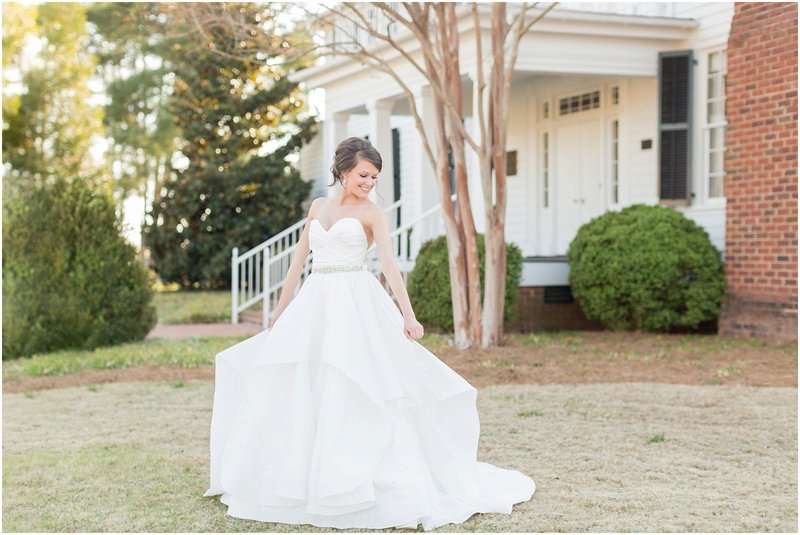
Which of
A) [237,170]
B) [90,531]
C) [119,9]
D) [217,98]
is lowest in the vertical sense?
[90,531]

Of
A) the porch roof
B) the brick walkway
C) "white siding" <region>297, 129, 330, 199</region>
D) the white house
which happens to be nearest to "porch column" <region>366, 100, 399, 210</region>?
the white house

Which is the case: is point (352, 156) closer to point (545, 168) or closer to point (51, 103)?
point (545, 168)

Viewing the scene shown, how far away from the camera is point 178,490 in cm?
501

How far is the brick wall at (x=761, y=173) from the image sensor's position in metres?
10.7

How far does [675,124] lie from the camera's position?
493 inches

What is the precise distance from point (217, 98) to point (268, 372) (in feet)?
58.6

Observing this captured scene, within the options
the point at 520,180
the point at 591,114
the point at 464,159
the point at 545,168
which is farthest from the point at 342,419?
the point at 520,180

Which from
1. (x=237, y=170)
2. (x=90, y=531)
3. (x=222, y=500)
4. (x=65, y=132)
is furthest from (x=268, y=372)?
(x=65, y=132)

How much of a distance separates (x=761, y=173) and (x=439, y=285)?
3.77 m

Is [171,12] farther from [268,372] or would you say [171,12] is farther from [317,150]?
[317,150]

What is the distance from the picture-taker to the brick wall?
35.1 ft

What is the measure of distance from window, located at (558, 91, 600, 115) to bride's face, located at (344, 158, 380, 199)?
10.3m

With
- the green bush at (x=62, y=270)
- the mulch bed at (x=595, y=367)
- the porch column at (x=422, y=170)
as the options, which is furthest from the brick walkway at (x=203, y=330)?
the mulch bed at (x=595, y=367)

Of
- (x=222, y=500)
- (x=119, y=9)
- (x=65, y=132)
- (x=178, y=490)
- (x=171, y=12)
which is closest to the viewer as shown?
(x=222, y=500)
